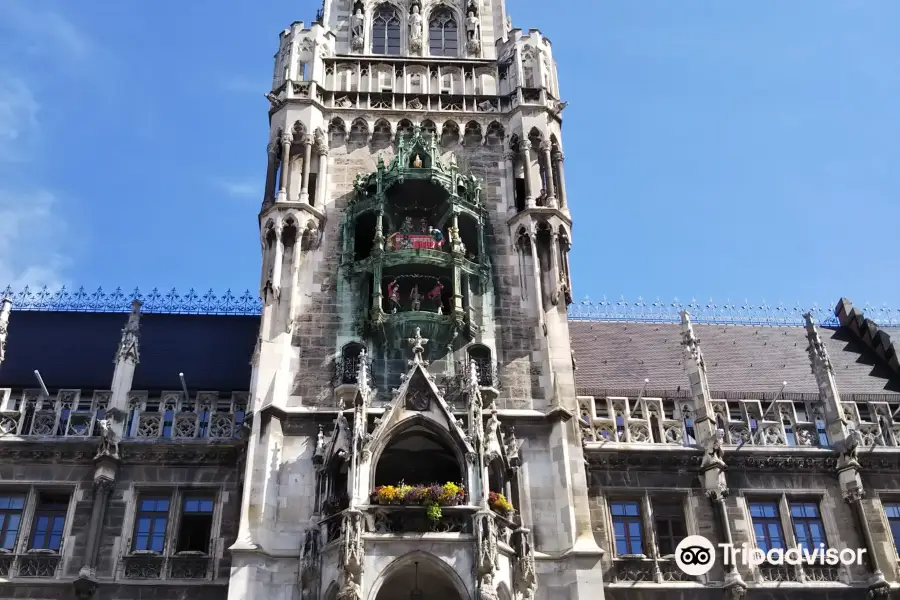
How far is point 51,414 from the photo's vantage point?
28.2 m

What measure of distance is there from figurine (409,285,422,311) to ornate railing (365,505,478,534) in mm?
6527

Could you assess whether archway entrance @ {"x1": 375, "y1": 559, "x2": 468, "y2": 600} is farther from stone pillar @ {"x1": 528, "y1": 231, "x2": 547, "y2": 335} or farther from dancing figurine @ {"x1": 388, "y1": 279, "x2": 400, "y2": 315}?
stone pillar @ {"x1": 528, "y1": 231, "x2": 547, "y2": 335}

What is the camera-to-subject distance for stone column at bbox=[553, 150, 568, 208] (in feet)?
99.9

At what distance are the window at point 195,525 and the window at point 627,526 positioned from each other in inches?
430

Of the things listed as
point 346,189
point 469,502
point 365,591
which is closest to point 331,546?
point 365,591

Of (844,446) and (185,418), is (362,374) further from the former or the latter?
(844,446)

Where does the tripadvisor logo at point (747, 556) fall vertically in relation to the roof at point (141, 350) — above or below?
below

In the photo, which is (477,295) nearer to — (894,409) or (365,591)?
(365,591)

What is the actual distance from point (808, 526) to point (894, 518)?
254 centimetres

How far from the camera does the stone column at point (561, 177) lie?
30.5 meters

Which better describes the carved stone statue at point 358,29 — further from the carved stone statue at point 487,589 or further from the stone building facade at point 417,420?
the carved stone statue at point 487,589

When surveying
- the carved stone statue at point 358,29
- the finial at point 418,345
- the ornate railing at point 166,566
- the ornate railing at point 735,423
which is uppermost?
the carved stone statue at point 358,29

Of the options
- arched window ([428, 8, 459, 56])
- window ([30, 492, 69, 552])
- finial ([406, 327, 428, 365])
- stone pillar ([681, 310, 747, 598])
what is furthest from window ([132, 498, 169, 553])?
arched window ([428, 8, 459, 56])

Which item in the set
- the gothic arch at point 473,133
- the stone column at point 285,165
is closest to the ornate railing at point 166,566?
the stone column at point 285,165
